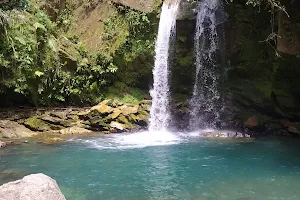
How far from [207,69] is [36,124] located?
7.27 metres

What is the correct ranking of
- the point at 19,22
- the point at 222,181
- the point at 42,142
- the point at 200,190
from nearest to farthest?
the point at 200,190 → the point at 222,181 → the point at 42,142 → the point at 19,22

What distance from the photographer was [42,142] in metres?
11.7

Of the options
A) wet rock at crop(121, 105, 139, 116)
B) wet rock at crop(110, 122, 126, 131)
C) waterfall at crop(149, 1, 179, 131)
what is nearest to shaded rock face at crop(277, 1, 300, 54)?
waterfall at crop(149, 1, 179, 131)

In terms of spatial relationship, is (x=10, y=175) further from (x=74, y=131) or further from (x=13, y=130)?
(x=74, y=131)

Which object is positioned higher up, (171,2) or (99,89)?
(171,2)

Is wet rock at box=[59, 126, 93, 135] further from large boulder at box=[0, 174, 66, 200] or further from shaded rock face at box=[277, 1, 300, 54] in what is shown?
large boulder at box=[0, 174, 66, 200]

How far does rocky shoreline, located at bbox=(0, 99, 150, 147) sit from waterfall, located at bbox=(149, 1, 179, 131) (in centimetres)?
69

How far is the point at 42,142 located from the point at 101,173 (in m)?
3.88

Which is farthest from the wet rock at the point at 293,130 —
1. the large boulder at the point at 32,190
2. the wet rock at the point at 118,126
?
the large boulder at the point at 32,190

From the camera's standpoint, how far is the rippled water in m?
7.38

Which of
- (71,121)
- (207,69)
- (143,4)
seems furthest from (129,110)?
(143,4)

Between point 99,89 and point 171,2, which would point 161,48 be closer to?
point 171,2

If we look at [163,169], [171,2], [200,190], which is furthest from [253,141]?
[171,2]

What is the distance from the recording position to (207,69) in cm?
1493
